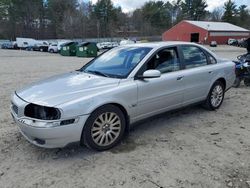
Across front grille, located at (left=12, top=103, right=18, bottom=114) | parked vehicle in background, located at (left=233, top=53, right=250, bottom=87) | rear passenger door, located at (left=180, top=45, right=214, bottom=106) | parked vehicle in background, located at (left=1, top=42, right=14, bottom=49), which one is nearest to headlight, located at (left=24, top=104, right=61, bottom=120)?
front grille, located at (left=12, top=103, right=18, bottom=114)

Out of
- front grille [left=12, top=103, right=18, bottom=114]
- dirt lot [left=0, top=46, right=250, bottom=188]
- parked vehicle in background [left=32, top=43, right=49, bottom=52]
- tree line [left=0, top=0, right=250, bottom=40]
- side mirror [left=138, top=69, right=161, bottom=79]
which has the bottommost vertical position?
dirt lot [left=0, top=46, right=250, bottom=188]

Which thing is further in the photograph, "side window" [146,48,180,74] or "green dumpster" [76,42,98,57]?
"green dumpster" [76,42,98,57]

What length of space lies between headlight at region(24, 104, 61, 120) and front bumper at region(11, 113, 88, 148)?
0.08 m

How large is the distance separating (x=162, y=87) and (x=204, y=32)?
5437 centimetres

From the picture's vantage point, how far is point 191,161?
3557 mm

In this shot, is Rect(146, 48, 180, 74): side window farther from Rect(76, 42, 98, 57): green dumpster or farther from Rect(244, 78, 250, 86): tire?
Rect(76, 42, 98, 57): green dumpster

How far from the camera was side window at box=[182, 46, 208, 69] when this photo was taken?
4.99 meters

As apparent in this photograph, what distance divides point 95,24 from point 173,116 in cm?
7658

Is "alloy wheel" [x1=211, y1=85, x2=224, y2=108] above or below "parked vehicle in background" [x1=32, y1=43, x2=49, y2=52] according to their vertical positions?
below

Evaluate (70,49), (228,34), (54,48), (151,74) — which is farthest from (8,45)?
(151,74)

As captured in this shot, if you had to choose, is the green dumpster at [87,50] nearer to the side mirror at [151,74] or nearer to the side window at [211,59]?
the side window at [211,59]

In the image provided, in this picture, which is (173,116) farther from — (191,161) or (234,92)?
(234,92)

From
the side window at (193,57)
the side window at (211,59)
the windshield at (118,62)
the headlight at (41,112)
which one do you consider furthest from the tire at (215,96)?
the headlight at (41,112)

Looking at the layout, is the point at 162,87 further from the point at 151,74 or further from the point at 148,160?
the point at 148,160
